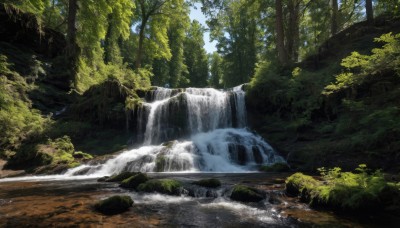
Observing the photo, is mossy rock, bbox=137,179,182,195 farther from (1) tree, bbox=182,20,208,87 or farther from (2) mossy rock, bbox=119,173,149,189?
(1) tree, bbox=182,20,208,87

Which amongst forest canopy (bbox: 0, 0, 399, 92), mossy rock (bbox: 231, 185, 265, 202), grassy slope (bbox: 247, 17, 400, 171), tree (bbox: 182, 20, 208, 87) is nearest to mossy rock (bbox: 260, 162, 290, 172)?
grassy slope (bbox: 247, 17, 400, 171)

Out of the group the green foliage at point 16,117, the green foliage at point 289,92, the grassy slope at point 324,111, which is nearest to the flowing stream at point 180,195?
the grassy slope at point 324,111

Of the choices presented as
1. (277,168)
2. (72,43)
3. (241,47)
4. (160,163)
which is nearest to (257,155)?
(277,168)

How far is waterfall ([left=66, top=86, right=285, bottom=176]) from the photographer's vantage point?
14.5 meters

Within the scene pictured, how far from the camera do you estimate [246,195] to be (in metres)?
7.45

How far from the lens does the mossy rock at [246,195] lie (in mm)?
7402

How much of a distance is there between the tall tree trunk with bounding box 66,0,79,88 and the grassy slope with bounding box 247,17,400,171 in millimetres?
13584

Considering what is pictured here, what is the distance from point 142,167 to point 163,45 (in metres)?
19.3

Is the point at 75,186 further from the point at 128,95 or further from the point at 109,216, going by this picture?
the point at 128,95

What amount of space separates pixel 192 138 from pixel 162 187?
11071mm

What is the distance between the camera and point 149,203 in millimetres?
7203

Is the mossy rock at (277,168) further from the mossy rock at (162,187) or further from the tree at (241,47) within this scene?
the tree at (241,47)

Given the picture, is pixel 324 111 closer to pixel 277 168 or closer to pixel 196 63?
pixel 277 168

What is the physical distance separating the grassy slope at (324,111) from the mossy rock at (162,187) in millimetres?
6809
